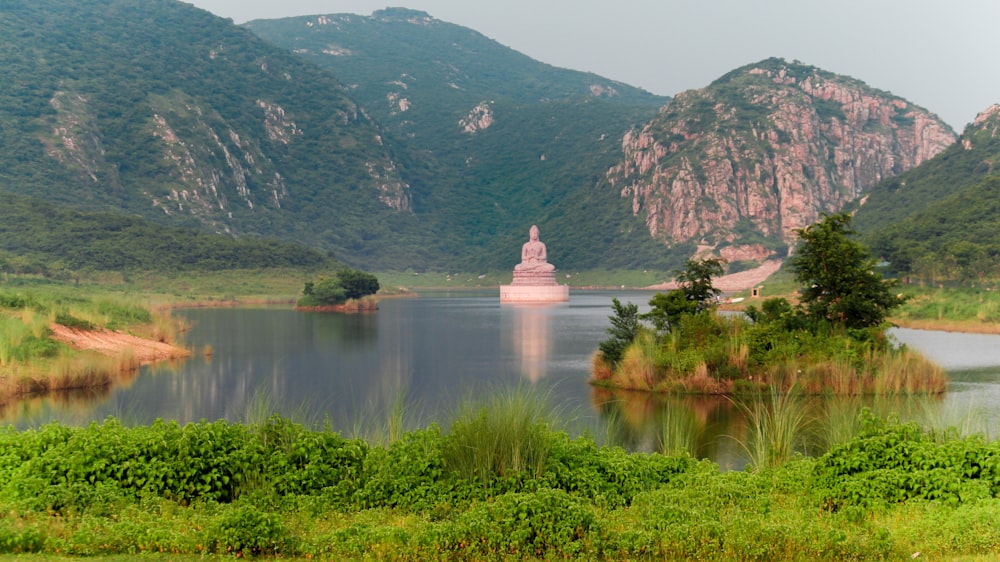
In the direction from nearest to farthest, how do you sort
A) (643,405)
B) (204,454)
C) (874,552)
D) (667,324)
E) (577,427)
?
(874,552) → (204,454) → (577,427) → (643,405) → (667,324)

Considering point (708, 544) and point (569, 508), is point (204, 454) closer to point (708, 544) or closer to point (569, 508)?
point (569, 508)

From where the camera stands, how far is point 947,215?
218 ft

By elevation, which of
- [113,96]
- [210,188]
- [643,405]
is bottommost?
[643,405]

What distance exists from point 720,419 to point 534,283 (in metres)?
76.5

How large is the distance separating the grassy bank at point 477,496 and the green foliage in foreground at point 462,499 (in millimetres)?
21

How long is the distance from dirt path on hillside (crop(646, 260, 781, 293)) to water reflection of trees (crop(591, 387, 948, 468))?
8634 cm

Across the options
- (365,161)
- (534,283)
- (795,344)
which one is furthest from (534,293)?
(365,161)

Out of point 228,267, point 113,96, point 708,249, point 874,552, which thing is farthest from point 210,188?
point 874,552

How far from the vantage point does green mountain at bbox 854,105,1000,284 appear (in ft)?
179

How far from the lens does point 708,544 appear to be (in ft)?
27.7

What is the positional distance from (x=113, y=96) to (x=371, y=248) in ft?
163

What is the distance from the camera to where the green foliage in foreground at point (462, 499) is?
27.5 feet

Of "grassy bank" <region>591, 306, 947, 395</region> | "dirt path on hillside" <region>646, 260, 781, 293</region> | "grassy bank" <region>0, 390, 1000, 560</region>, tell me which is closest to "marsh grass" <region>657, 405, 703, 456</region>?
"grassy bank" <region>0, 390, 1000, 560</region>

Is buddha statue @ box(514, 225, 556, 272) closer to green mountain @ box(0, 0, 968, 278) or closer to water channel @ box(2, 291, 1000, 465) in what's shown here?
water channel @ box(2, 291, 1000, 465)
